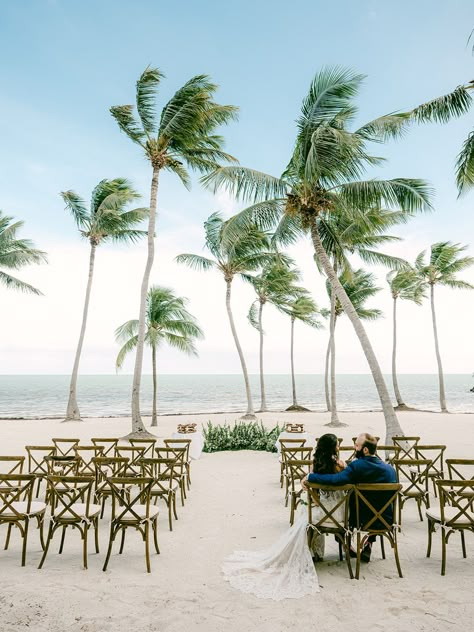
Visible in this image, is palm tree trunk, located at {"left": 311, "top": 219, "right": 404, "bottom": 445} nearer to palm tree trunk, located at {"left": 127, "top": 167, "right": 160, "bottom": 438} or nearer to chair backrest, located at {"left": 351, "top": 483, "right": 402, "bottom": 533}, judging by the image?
chair backrest, located at {"left": 351, "top": 483, "right": 402, "bottom": 533}

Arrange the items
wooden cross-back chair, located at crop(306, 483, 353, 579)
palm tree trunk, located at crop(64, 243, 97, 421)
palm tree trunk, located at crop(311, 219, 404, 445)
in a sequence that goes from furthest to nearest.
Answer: palm tree trunk, located at crop(64, 243, 97, 421) → palm tree trunk, located at crop(311, 219, 404, 445) → wooden cross-back chair, located at crop(306, 483, 353, 579)

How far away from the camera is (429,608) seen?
3.21 meters

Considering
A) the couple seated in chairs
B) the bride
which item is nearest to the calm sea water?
the bride

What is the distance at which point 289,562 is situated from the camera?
3.81 meters

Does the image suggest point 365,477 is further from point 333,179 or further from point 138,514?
point 333,179

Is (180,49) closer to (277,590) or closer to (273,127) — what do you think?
(273,127)

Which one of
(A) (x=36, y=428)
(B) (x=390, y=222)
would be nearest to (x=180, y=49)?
(B) (x=390, y=222)

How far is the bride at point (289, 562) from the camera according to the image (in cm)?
353

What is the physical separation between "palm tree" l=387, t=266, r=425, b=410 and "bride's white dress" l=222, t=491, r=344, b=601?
23474mm

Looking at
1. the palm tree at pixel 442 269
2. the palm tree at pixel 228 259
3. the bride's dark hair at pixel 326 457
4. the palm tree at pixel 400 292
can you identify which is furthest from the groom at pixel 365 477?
the palm tree at pixel 400 292

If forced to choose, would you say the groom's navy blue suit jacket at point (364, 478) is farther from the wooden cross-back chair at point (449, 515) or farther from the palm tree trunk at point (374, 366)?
the palm tree trunk at point (374, 366)

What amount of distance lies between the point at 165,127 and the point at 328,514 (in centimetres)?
1321

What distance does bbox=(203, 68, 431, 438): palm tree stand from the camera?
9.70 metres

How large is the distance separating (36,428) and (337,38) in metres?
17.7
